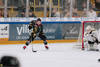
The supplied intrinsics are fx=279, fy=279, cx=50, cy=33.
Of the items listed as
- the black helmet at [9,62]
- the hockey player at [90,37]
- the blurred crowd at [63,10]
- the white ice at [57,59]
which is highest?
the blurred crowd at [63,10]

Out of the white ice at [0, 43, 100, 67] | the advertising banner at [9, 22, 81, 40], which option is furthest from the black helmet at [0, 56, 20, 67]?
the advertising banner at [9, 22, 81, 40]

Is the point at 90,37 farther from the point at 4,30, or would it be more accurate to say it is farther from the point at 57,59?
the point at 4,30

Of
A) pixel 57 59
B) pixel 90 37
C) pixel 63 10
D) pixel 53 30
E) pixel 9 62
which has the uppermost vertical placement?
pixel 63 10

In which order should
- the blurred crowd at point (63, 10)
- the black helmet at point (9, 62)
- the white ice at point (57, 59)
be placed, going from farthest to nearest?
the blurred crowd at point (63, 10)
the white ice at point (57, 59)
the black helmet at point (9, 62)

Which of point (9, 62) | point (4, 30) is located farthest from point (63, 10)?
point (9, 62)

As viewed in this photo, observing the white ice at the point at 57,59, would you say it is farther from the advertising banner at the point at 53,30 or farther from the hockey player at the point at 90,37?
the advertising banner at the point at 53,30

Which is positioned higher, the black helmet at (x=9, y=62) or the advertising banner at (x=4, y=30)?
the black helmet at (x=9, y=62)

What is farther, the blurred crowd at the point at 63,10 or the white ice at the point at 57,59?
the blurred crowd at the point at 63,10

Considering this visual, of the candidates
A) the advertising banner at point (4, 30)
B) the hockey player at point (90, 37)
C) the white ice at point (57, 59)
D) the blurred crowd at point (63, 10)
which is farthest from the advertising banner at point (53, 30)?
the hockey player at point (90, 37)

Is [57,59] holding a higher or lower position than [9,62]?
lower

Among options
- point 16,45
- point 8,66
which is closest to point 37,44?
point 16,45

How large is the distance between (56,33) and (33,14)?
1.31 m

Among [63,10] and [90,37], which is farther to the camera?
[63,10]

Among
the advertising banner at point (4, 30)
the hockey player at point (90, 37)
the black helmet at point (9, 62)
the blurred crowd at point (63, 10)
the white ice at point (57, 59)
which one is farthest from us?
the blurred crowd at point (63, 10)
